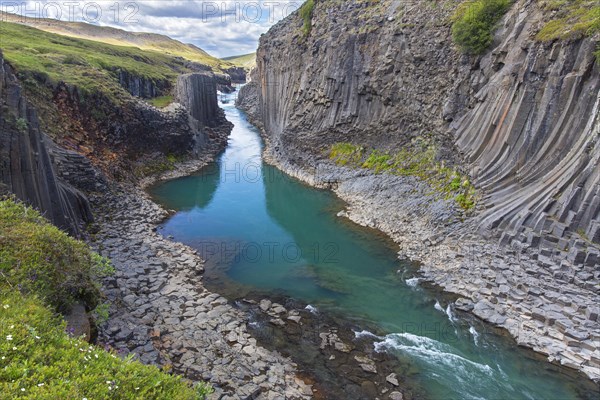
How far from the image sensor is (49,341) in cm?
827

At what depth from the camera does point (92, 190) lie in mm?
31891

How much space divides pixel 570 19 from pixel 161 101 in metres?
50.7

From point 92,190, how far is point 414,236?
2447cm

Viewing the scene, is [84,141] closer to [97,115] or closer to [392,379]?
[97,115]

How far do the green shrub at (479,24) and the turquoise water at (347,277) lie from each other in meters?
16.1

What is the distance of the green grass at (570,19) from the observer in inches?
871

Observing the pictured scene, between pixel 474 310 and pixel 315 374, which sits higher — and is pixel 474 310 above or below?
above

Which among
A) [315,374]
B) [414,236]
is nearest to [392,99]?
[414,236]

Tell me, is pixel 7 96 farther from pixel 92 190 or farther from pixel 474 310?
pixel 474 310

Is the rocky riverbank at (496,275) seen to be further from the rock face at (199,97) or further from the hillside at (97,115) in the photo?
the rock face at (199,97)

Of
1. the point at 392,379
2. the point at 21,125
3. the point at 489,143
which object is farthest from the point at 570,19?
the point at 21,125

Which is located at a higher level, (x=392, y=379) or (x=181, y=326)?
(x=392, y=379)

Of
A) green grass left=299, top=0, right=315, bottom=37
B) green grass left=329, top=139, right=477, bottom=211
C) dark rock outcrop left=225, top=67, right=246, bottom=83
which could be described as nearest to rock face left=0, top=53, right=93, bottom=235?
green grass left=329, top=139, right=477, bottom=211

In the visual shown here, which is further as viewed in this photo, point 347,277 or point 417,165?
point 417,165
